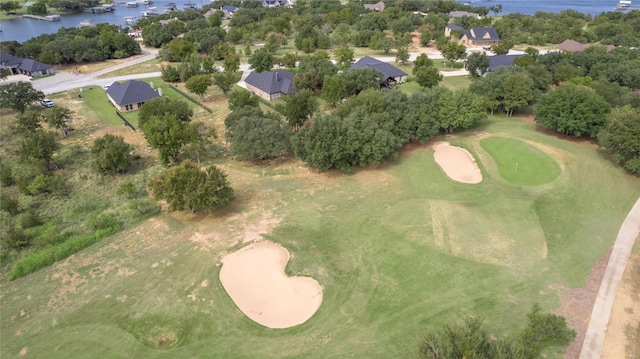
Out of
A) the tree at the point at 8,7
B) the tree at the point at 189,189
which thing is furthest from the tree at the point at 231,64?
the tree at the point at 8,7

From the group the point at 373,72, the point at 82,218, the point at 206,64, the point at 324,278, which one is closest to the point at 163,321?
the point at 324,278

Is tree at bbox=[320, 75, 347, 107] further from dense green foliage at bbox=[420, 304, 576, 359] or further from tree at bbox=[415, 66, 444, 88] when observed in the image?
dense green foliage at bbox=[420, 304, 576, 359]

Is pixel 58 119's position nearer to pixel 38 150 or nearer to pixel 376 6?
pixel 38 150

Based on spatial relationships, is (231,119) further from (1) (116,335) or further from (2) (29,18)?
(2) (29,18)

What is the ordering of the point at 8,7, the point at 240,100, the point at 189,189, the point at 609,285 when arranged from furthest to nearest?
1. the point at 8,7
2. the point at 240,100
3. the point at 189,189
4. the point at 609,285

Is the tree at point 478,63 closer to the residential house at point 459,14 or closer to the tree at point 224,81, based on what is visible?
the tree at point 224,81

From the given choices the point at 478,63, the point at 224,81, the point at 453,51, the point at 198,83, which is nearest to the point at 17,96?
the point at 198,83
